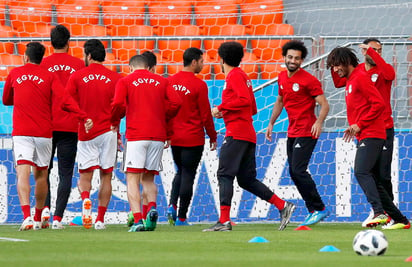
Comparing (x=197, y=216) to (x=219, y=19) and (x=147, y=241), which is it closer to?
(x=147, y=241)

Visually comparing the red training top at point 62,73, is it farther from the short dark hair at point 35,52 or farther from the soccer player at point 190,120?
the soccer player at point 190,120

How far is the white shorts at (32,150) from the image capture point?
27.0 ft

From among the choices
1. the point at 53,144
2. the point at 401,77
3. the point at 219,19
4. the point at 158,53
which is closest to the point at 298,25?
the point at 219,19

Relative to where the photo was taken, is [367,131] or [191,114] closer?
[367,131]

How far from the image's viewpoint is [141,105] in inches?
315

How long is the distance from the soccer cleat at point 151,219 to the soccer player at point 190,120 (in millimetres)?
1227

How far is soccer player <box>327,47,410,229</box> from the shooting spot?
8.27 m

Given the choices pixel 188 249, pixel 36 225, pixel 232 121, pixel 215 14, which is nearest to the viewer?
pixel 188 249

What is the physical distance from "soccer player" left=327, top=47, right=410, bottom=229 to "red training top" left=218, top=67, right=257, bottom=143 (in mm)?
999

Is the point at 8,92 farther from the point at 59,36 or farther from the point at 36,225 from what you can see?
the point at 36,225

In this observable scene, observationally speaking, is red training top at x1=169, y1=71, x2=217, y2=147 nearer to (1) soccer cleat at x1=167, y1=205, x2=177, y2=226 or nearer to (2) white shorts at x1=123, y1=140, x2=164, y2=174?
(1) soccer cleat at x1=167, y1=205, x2=177, y2=226

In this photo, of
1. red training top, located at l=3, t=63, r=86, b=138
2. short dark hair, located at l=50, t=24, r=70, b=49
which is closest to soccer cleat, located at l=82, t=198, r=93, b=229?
red training top, located at l=3, t=63, r=86, b=138

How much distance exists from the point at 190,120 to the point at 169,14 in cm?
584

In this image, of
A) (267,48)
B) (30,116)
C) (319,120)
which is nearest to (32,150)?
(30,116)
